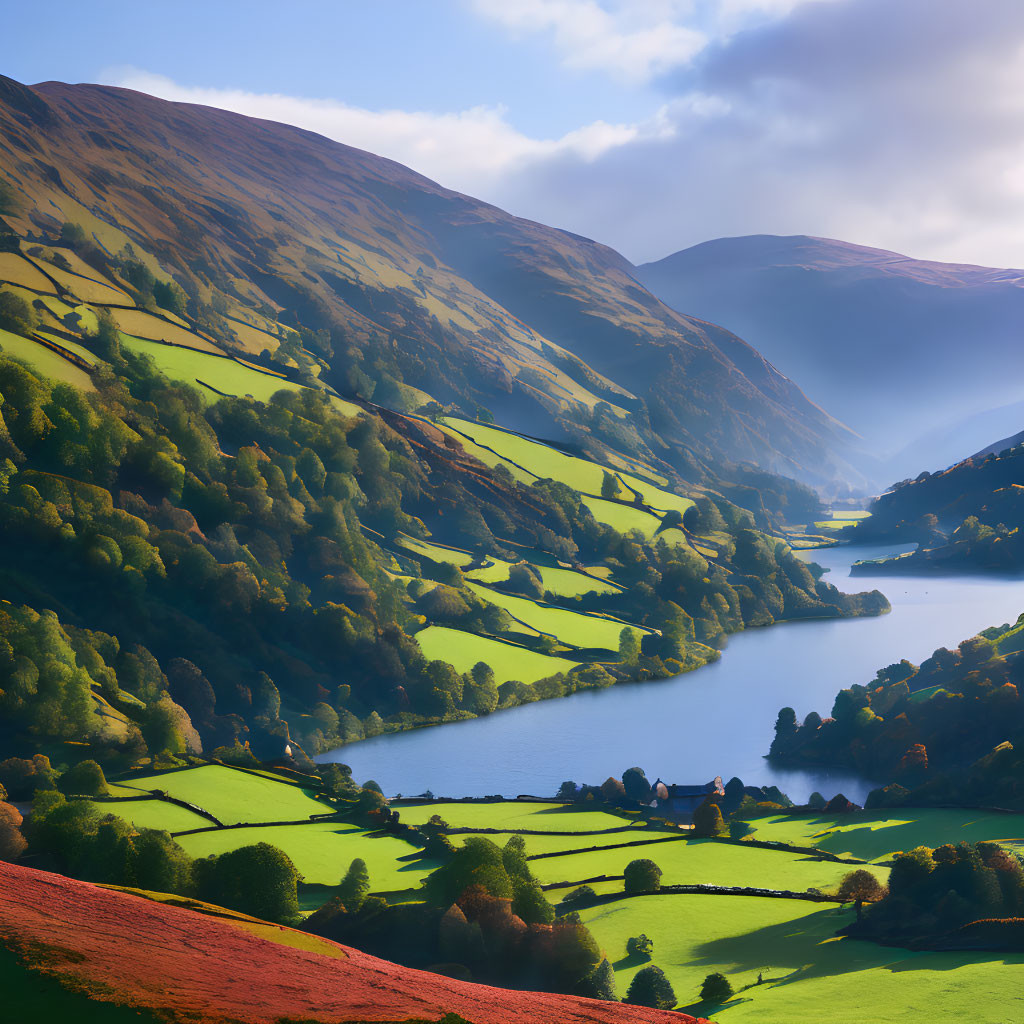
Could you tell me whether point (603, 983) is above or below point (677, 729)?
above

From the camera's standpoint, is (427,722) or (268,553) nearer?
(427,722)

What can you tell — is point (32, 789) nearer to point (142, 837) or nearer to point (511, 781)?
point (142, 837)

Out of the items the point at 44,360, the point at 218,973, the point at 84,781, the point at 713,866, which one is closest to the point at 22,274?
the point at 44,360

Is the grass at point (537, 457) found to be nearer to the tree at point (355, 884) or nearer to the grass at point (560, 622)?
the grass at point (560, 622)

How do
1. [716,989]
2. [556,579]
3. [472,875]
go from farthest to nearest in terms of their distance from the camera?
[556,579] < [472,875] < [716,989]

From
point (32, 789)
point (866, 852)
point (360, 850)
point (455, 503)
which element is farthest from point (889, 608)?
point (32, 789)

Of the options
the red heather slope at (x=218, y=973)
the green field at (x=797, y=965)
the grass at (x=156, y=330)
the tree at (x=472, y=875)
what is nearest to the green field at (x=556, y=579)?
the grass at (x=156, y=330)

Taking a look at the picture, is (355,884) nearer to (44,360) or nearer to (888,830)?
(888,830)
